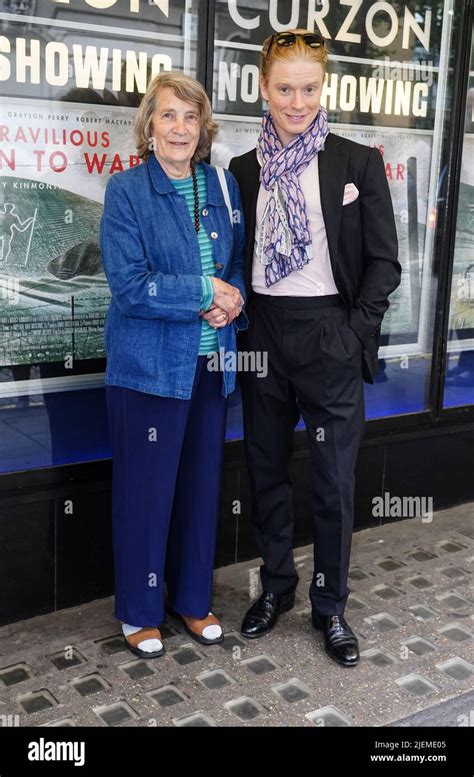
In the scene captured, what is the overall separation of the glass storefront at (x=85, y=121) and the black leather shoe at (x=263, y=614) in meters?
0.87

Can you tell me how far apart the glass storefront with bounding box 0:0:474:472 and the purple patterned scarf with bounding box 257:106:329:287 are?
2.45 feet

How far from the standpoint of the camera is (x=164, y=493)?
3443 mm

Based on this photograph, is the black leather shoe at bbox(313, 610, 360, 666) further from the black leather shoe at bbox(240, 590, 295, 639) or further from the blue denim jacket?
the blue denim jacket

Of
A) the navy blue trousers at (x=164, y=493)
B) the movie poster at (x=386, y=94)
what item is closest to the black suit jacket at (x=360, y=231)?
the navy blue trousers at (x=164, y=493)

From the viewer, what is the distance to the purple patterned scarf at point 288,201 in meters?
3.31

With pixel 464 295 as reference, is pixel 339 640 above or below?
below

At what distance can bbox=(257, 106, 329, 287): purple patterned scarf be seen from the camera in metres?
3.31

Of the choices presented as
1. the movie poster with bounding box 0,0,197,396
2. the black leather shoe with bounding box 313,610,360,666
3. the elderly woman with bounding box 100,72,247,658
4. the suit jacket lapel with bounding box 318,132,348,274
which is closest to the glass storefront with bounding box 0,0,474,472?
the movie poster with bounding box 0,0,197,396

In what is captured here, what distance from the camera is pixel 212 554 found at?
3656 mm

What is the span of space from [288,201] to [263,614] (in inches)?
63.5

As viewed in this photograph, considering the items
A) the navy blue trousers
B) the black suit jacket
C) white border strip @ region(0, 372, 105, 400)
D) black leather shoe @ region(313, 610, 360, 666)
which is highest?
the black suit jacket

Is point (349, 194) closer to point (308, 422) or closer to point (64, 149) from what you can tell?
point (308, 422)

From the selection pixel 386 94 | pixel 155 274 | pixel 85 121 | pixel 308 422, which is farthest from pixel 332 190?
pixel 386 94
